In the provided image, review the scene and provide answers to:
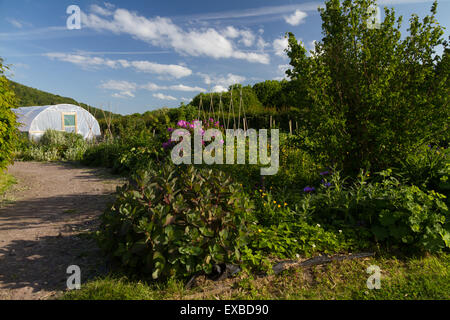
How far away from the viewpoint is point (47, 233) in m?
3.80

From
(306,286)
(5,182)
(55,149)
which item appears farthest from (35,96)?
(306,286)

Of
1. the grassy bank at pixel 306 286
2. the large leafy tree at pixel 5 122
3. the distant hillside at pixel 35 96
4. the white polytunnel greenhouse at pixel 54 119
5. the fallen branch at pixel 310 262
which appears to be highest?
the distant hillside at pixel 35 96

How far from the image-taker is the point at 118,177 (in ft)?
26.4

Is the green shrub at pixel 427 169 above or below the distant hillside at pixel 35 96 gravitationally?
below

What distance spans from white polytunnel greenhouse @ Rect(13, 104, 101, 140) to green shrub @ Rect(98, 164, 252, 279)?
15320 millimetres

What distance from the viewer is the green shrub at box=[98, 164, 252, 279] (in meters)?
2.50

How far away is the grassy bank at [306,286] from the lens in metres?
2.43

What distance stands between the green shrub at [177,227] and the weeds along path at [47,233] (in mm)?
523

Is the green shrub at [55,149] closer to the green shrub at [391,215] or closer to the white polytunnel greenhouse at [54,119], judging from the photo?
the white polytunnel greenhouse at [54,119]

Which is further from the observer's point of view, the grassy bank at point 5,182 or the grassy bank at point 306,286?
the grassy bank at point 5,182

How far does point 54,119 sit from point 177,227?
18785mm

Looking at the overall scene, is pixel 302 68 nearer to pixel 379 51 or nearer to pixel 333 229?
pixel 379 51

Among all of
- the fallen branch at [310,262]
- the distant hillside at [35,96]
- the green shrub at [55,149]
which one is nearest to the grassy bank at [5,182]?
the green shrub at [55,149]
